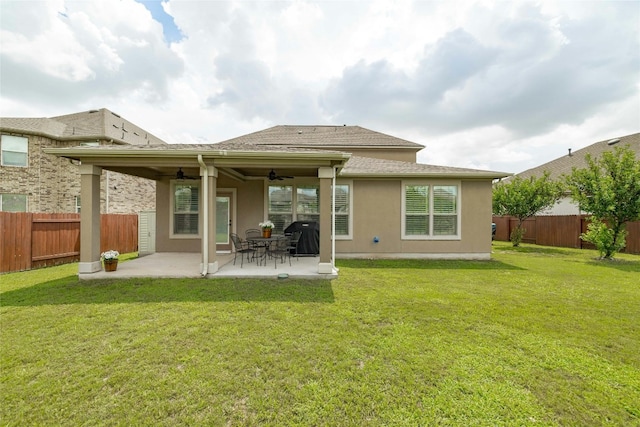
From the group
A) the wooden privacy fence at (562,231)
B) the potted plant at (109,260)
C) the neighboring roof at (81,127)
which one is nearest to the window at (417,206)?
the potted plant at (109,260)

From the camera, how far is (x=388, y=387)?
8.04ft

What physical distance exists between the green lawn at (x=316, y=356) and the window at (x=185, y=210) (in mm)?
3799

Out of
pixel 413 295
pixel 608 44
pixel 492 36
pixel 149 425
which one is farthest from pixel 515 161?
pixel 149 425

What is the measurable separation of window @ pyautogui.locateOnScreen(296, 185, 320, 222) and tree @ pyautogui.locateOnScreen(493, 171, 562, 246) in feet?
35.2

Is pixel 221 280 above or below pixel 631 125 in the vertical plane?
below

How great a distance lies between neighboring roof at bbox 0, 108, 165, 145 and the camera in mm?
13992

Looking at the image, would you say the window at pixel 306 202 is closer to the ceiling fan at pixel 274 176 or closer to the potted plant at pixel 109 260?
the ceiling fan at pixel 274 176

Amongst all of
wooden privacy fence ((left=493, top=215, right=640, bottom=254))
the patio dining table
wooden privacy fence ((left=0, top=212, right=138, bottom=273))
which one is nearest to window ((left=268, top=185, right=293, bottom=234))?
the patio dining table

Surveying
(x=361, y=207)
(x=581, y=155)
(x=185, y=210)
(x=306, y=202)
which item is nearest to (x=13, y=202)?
(x=185, y=210)

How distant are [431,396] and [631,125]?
1043 inches

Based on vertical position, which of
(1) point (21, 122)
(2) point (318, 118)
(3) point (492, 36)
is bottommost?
(1) point (21, 122)

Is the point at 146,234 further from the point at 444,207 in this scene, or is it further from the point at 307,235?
the point at 444,207

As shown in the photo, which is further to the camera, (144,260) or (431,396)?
(144,260)

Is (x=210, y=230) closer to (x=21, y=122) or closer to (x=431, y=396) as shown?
(x=431, y=396)
